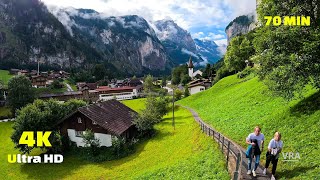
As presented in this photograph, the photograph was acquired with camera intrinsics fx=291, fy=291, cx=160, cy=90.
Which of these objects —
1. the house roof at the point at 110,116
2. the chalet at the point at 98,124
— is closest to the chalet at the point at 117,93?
the house roof at the point at 110,116

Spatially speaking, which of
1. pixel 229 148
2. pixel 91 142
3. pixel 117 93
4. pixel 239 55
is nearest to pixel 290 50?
pixel 229 148

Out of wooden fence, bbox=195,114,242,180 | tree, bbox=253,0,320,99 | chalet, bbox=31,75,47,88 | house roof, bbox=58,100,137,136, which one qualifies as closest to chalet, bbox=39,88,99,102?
chalet, bbox=31,75,47,88

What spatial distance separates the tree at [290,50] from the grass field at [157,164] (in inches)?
333

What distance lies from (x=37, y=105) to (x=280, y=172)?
45369 mm

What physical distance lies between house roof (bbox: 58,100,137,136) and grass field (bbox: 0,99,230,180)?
16.9 ft

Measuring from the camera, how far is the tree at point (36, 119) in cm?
4572

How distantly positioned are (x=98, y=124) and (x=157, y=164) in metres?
17.3

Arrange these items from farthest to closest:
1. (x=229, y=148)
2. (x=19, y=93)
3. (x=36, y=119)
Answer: (x=19, y=93) < (x=36, y=119) < (x=229, y=148)

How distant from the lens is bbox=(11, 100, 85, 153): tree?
4572cm

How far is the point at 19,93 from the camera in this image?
10188 cm

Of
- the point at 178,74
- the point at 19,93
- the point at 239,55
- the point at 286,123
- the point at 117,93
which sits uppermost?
the point at 239,55

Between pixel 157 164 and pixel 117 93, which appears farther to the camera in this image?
pixel 117 93

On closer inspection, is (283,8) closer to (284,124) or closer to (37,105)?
(284,124)

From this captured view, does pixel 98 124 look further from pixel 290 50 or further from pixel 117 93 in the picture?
pixel 117 93
